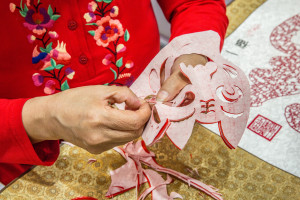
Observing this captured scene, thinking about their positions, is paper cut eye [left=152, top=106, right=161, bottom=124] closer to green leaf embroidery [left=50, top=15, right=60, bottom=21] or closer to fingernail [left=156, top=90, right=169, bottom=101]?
fingernail [left=156, top=90, right=169, bottom=101]

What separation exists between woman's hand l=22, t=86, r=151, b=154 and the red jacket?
0.04 metres

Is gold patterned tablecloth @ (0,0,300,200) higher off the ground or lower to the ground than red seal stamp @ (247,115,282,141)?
higher

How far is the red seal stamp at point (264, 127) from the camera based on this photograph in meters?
0.70

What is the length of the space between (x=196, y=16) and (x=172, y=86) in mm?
265

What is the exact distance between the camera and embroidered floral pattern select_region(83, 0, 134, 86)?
0.63 meters

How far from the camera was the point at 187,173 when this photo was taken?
2.02ft

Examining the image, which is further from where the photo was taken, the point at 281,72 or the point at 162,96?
the point at 281,72

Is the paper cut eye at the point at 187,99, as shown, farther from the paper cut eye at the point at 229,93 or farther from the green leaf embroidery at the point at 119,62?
the green leaf embroidery at the point at 119,62

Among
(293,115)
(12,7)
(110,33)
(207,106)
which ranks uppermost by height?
(12,7)

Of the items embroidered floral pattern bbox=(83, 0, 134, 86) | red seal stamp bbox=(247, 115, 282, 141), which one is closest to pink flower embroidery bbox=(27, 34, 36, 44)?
embroidered floral pattern bbox=(83, 0, 134, 86)

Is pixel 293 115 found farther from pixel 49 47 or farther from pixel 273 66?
pixel 49 47

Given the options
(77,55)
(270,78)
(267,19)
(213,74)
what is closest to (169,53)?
(213,74)

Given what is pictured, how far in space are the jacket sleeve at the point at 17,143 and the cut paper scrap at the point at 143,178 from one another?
0.14 meters

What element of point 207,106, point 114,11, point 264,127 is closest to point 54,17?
point 114,11
